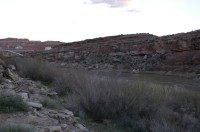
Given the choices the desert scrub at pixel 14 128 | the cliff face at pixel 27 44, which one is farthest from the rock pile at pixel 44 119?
the cliff face at pixel 27 44

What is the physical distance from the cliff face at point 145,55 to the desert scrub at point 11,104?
29.6 metres

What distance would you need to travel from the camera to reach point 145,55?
49.9 metres

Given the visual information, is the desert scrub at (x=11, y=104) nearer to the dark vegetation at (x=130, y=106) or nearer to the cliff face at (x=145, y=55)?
the dark vegetation at (x=130, y=106)

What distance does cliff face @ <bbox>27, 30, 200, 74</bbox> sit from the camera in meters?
42.3

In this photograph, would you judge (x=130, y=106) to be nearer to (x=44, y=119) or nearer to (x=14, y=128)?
(x=44, y=119)

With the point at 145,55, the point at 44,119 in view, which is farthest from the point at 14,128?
the point at 145,55

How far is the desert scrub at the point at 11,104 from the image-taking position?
9297mm

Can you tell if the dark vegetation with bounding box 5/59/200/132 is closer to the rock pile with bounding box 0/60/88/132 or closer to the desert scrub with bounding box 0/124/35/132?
the rock pile with bounding box 0/60/88/132

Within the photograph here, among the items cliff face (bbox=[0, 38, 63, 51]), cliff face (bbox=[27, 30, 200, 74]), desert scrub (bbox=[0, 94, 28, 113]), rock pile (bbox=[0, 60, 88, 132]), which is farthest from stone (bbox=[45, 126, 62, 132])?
cliff face (bbox=[0, 38, 63, 51])

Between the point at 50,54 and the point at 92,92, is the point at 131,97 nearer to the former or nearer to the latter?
the point at 92,92

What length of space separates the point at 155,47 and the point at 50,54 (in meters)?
19.4

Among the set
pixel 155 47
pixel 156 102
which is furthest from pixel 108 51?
pixel 156 102

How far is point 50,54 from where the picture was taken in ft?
202

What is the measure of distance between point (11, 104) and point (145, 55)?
41.3 metres
